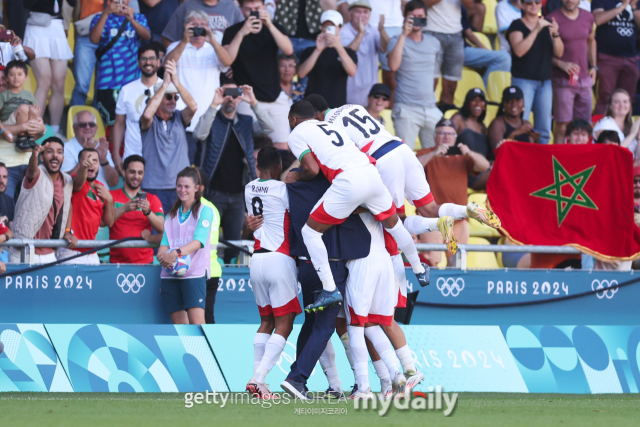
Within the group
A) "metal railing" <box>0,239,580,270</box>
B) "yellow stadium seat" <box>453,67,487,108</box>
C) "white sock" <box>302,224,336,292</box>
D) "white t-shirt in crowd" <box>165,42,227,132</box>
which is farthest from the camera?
"yellow stadium seat" <box>453,67,487,108</box>

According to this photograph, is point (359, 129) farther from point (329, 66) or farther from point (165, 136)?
point (329, 66)

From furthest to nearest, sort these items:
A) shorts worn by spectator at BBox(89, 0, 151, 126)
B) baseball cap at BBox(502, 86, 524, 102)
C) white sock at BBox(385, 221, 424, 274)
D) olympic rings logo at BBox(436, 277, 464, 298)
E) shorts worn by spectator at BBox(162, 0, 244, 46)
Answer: baseball cap at BBox(502, 86, 524, 102), shorts worn by spectator at BBox(162, 0, 244, 46), shorts worn by spectator at BBox(89, 0, 151, 126), olympic rings logo at BBox(436, 277, 464, 298), white sock at BBox(385, 221, 424, 274)

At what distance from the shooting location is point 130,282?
9.25 meters

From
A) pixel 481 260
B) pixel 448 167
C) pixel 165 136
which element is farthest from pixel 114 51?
pixel 481 260

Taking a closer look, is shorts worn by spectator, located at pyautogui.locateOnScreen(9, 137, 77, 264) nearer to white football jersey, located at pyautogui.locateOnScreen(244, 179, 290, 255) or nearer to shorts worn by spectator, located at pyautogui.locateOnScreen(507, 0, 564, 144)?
white football jersey, located at pyautogui.locateOnScreen(244, 179, 290, 255)

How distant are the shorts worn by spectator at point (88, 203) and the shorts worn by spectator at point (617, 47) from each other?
928cm

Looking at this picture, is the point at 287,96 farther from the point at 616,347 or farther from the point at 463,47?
the point at 616,347

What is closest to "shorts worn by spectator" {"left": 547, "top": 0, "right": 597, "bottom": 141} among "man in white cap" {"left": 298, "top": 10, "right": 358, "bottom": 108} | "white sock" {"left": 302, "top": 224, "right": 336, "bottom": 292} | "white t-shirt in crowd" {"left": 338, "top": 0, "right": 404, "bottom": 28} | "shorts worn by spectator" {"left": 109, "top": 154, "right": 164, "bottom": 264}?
"white t-shirt in crowd" {"left": 338, "top": 0, "right": 404, "bottom": 28}

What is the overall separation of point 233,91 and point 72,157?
232cm

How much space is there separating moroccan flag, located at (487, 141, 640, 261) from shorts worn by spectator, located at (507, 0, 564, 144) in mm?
2605

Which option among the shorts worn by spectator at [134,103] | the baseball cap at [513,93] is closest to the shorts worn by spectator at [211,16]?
the shorts worn by spectator at [134,103]

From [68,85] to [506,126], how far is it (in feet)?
22.0

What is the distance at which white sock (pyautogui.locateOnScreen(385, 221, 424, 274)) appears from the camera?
6.97m

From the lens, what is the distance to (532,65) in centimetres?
1330
